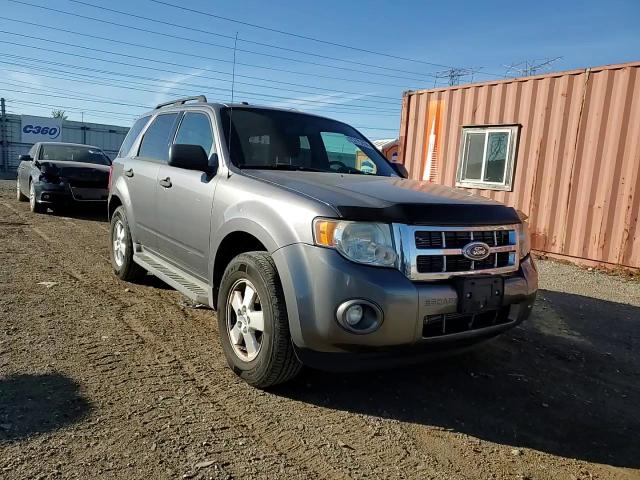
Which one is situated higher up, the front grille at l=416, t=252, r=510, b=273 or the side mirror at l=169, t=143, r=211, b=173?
the side mirror at l=169, t=143, r=211, b=173

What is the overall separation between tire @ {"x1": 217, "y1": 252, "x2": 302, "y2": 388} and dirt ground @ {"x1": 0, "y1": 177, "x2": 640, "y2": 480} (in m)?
0.15

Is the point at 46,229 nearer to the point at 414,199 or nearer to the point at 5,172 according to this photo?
the point at 414,199

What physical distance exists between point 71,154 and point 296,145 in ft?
29.0

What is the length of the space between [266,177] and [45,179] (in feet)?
27.3

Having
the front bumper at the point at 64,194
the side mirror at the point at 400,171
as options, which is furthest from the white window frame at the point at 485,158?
the front bumper at the point at 64,194

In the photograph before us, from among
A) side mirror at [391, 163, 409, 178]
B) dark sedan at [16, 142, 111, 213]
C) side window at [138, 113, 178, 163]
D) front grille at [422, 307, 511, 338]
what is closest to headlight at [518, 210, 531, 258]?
front grille at [422, 307, 511, 338]

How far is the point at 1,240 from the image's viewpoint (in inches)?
290

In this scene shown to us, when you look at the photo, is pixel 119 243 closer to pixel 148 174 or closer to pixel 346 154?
pixel 148 174

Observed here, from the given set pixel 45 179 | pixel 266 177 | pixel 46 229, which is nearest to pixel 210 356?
pixel 266 177

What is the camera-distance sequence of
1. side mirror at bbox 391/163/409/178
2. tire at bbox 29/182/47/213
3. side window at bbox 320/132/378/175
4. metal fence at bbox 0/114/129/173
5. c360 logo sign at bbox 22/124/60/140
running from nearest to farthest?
side window at bbox 320/132/378/175 → side mirror at bbox 391/163/409/178 → tire at bbox 29/182/47/213 → metal fence at bbox 0/114/129/173 → c360 logo sign at bbox 22/124/60/140

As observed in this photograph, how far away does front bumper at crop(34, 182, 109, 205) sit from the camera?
9.83 metres

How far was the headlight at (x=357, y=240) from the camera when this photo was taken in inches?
103

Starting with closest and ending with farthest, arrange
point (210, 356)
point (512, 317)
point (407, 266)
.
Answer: point (407, 266) → point (512, 317) → point (210, 356)

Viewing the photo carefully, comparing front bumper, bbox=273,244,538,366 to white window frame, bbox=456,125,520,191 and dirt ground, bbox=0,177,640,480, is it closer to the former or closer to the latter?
dirt ground, bbox=0,177,640,480
